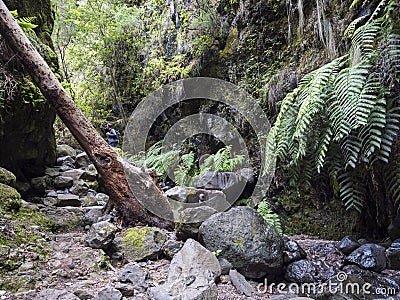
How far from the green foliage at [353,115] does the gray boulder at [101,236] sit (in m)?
1.71

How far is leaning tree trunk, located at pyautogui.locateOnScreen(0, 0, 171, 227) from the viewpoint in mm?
3545

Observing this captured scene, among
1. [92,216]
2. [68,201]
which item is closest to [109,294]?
[92,216]

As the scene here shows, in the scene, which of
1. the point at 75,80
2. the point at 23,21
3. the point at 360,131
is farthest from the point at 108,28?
the point at 360,131

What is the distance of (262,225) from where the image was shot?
2.93 metres

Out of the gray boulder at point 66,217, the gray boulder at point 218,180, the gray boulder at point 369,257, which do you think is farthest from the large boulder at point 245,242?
the gray boulder at point 218,180

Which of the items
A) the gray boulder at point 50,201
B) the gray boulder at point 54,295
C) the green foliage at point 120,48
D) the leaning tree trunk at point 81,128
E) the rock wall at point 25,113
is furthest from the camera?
the green foliage at point 120,48

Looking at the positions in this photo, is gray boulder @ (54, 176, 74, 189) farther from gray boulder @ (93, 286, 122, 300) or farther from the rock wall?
gray boulder @ (93, 286, 122, 300)

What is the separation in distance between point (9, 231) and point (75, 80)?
8.90 meters

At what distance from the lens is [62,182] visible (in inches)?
197

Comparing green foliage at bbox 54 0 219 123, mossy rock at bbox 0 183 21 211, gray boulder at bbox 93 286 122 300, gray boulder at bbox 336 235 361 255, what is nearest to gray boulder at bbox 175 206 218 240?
gray boulder at bbox 93 286 122 300

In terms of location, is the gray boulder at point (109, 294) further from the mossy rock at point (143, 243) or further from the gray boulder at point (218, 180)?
the gray boulder at point (218, 180)

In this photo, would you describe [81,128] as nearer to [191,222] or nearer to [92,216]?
[92,216]

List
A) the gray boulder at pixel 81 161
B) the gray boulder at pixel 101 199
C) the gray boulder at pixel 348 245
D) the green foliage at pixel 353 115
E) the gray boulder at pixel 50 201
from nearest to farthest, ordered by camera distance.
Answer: the green foliage at pixel 353 115
the gray boulder at pixel 348 245
the gray boulder at pixel 50 201
the gray boulder at pixel 101 199
the gray boulder at pixel 81 161

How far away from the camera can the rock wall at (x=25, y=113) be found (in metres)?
3.92
